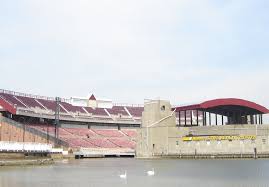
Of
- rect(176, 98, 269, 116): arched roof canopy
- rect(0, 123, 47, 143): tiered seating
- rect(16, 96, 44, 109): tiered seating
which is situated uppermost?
rect(16, 96, 44, 109): tiered seating

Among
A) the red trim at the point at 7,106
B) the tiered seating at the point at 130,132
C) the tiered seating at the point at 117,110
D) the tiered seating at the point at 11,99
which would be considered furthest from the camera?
the tiered seating at the point at 117,110

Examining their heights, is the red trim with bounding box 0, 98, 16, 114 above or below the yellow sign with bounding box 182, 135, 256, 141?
above

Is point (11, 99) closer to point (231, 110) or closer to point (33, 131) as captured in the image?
point (33, 131)

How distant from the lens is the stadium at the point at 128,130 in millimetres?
103625

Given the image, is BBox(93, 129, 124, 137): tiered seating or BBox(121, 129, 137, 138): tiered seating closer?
BBox(93, 129, 124, 137): tiered seating

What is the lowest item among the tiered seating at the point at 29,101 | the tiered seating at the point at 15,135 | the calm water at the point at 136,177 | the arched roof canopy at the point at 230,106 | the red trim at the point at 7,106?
the calm water at the point at 136,177

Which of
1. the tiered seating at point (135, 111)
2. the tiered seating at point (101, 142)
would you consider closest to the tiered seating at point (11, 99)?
the tiered seating at point (101, 142)

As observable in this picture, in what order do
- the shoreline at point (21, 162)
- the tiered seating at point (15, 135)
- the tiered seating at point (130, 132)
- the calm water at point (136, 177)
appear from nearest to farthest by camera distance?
the calm water at point (136, 177)
the shoreline at point (21, 162)
the tiered seating at point (15, 135)
the tiered seating at point (130, 132)

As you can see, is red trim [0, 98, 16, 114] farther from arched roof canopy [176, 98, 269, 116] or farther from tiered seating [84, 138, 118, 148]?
arched roof canopy [176, 98, 269, 116]

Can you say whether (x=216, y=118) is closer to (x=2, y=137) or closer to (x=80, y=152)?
(x=80, y=152)

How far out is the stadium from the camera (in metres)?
104

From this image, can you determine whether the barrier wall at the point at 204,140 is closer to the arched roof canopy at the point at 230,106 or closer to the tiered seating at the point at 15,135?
the arched roof canopy at the point at 230,106

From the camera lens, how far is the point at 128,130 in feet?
547

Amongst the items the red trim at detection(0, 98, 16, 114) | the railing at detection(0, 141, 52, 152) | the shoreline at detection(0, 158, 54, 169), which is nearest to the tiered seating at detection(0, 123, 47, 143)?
the railing at detection(0, 141, 52, 152)
